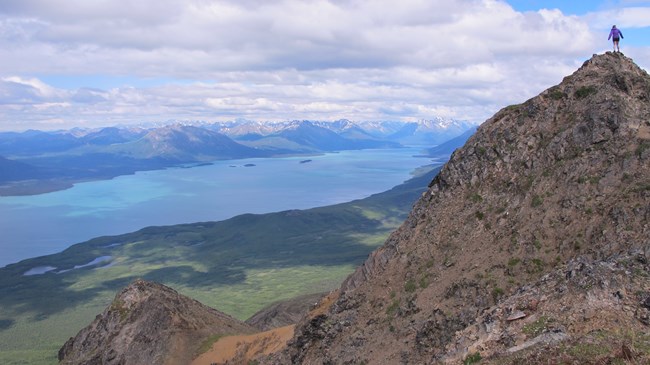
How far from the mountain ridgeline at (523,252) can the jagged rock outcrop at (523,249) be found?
0.09 m

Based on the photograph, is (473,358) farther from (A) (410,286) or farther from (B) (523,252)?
(A) (410,286)

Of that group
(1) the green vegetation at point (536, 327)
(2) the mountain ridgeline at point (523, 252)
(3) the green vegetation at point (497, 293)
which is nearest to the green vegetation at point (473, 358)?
(2) the mountain ridgeline at point (523, 252)

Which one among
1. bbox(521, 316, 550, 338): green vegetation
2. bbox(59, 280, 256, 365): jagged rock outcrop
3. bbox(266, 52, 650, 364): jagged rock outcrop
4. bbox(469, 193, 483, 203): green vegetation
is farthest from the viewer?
bbox(59, 280, 256, 365): jagged rock outcrop

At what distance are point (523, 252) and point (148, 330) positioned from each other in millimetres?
52501

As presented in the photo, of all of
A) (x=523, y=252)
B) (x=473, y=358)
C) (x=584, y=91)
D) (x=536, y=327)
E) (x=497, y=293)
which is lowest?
(x=473, y=358)

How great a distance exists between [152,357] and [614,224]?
5513cm

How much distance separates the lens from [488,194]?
4203 cm

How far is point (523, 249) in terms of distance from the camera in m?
35.4

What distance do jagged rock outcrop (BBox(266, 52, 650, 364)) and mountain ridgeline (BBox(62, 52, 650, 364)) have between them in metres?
0.09

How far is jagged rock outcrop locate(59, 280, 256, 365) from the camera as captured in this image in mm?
67562

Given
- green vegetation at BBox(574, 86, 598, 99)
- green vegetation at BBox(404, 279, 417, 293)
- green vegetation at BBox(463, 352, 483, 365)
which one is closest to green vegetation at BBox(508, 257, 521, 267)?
green vegetation at BBox(404, 279, 417, 293)

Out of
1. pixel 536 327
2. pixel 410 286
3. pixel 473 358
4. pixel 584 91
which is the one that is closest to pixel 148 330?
pixel 410 286

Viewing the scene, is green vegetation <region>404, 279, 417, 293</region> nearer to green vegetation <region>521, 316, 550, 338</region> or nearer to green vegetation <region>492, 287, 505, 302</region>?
green vegetation <region>492, 287, 505, 302</region>

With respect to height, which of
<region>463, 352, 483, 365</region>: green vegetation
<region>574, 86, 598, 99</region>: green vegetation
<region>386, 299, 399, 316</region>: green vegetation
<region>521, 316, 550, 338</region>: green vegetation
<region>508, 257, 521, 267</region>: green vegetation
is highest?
<region>574, 86, 598, 99</region>: green vegetation
